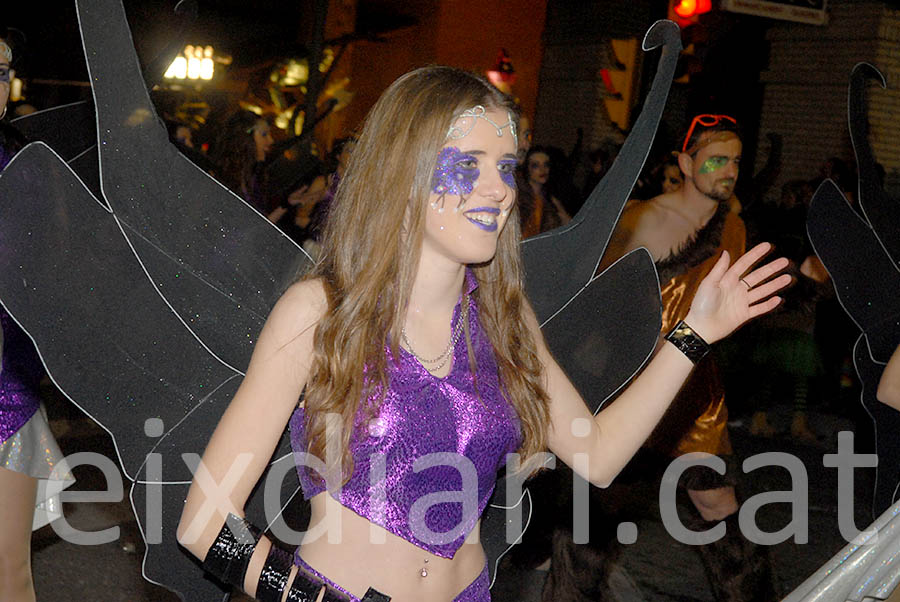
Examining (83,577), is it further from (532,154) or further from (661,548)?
(532,154)

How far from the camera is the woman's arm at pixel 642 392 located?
8.02ft

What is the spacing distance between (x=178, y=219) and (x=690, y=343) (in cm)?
120

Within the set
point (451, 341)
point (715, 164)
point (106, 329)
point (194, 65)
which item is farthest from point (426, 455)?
point (194, 65)

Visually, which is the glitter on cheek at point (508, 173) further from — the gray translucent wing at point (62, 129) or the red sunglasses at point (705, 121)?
the red sunglasses at point (705, 121)

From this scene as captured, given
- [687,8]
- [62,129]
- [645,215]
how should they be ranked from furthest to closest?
[687,8], [645,215], [62,129]

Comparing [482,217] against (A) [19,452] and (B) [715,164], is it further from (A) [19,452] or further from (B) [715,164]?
(B) [715,164]

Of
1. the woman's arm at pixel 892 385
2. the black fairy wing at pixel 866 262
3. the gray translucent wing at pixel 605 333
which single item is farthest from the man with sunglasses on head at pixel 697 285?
the gray translucent wing at pixel 605 333

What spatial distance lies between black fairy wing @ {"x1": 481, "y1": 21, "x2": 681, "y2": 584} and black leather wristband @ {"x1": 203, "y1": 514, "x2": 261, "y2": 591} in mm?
935

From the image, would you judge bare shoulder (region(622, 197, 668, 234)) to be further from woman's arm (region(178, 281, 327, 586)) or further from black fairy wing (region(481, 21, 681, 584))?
woman's arm (region(178, 281, 327, 586))

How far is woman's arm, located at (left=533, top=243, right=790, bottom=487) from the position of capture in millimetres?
2443

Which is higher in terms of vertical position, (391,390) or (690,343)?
(690,343)

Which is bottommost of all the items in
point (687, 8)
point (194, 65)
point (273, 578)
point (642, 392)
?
point (273, 578)

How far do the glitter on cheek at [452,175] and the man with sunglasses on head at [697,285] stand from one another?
7.76 feet

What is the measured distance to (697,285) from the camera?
4492 millimetres
